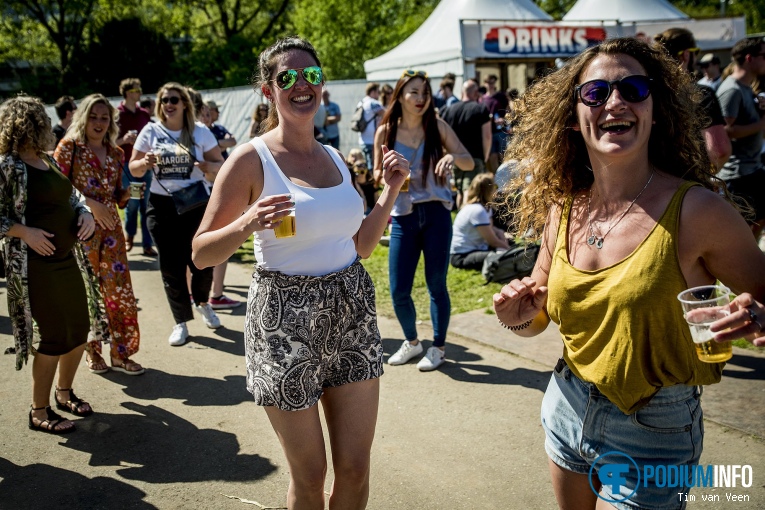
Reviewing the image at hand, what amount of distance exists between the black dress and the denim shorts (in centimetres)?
335

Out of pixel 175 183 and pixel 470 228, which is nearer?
pixel 175 183

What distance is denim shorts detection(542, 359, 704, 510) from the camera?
203 cm

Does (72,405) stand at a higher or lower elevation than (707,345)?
lower

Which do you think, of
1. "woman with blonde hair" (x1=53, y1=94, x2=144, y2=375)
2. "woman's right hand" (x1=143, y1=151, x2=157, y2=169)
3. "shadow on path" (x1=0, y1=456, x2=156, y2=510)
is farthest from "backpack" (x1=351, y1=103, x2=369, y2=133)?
"shadow on path" (x1=0, y1=456, x2=156, y2=510)

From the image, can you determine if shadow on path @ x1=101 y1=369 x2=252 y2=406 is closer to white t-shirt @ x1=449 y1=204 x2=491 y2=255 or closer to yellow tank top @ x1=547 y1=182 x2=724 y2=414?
yellow tank top @ x1=547 y1=182 x2=724 y2=414

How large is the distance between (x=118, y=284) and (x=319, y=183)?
311cm

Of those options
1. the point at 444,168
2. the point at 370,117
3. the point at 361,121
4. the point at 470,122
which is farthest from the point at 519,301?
the point at 361,121

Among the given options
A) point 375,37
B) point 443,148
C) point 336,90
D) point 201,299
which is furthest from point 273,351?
point 375,37

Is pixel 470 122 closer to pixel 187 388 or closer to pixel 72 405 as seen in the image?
pixel 187 388

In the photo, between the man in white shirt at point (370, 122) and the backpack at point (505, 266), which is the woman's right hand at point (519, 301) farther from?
the man in white shirt at point (370, 122)

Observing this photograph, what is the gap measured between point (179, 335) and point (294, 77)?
376 cm

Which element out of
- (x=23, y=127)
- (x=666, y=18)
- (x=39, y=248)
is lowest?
(x=39, y=248)

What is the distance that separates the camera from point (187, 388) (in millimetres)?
5113

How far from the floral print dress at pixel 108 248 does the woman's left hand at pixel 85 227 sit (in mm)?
731
